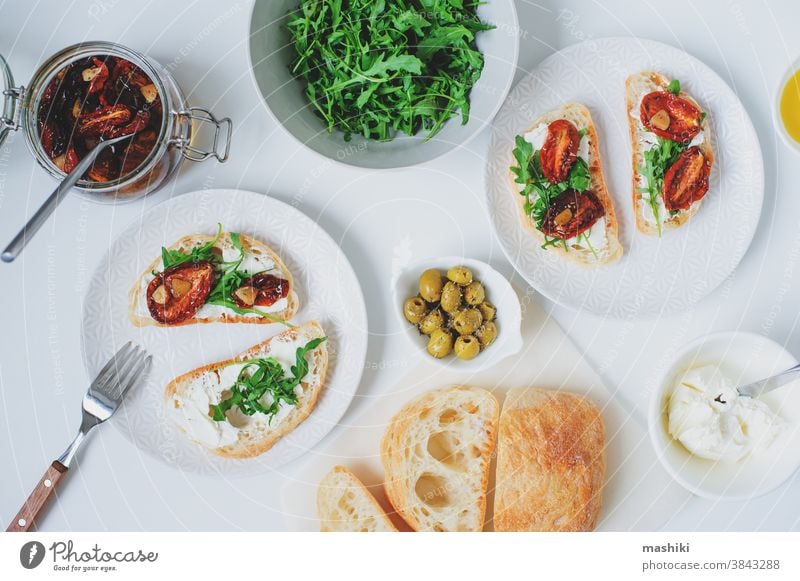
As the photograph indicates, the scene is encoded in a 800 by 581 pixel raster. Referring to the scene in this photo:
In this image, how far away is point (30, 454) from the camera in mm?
1099

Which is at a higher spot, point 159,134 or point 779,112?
point 159,134

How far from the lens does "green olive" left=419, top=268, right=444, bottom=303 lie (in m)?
1.04

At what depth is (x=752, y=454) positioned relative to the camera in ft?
3.50

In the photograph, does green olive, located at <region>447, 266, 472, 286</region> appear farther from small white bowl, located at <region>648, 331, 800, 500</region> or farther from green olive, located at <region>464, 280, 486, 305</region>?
small white bowl, located at <region>648, 331, 800, 500</region>

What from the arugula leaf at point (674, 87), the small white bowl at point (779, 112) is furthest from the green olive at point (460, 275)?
the small white bowl at point (779, 112)

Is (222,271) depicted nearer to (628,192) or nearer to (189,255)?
(189,255)

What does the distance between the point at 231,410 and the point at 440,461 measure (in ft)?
1.26

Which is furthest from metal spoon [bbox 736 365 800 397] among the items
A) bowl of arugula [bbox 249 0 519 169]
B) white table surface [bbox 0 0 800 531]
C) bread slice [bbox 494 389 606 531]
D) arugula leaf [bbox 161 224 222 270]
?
arugula leaf [bbox 161 224 222 270]

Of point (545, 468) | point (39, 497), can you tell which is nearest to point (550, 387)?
point (545, 468)

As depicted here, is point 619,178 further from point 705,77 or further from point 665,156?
point 705,77

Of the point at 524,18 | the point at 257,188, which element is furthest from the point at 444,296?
the point at 524,18

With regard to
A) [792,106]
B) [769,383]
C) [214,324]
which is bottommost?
[769,383]

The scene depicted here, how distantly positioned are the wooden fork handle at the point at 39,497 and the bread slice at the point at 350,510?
1.53ft
